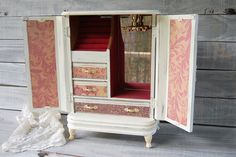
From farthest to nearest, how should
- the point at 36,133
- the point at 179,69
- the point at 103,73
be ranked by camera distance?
1. the point at 36,133
2. the point at 103,73
3. the point at 179,69

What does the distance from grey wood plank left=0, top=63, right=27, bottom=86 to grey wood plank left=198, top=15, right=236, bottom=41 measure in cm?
86

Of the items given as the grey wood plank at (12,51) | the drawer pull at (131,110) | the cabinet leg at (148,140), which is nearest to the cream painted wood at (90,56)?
the drawer pull at (131,110)

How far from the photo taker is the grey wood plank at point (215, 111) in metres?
1.29

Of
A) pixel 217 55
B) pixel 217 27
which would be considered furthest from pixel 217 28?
pixel 217 55

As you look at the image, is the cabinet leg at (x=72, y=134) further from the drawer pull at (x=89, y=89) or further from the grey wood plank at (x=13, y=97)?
the grey wood plank at (x=13, y=97)

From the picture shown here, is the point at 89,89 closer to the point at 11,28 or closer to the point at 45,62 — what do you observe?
the point at 45,62

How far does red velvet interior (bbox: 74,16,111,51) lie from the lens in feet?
3.86

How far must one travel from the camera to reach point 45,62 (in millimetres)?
1216

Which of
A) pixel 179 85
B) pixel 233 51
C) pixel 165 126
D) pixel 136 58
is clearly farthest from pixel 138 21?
pixel 165 126

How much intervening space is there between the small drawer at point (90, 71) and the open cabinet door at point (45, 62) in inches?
2.3

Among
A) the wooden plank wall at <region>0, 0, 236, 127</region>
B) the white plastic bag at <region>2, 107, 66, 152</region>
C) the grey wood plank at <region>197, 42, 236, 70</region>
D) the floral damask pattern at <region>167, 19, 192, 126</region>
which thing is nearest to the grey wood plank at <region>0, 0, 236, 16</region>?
the wooden plank wall at <region>0, 0, 236, 127</region>

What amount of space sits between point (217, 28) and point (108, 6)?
0.47m

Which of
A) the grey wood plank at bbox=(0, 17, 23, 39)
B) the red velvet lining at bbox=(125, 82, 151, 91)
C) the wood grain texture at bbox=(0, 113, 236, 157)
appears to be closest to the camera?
the wood grain texture at bbox=(0, 113, 236, 157)

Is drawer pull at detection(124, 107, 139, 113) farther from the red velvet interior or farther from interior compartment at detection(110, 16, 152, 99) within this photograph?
the red velvet interior
